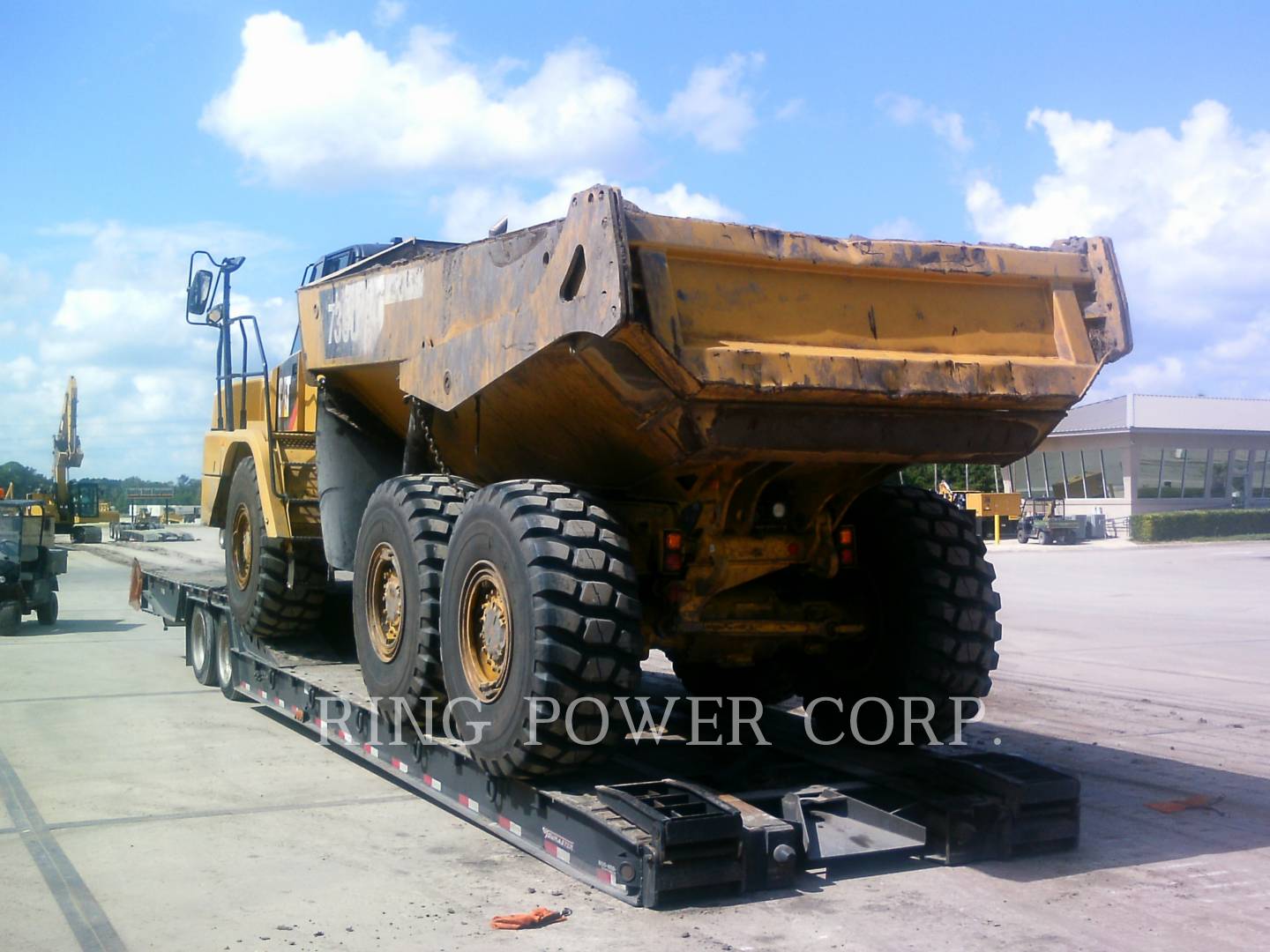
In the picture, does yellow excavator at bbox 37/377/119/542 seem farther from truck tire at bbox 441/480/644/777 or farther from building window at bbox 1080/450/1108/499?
truck tire at bbox 441/480/644/777

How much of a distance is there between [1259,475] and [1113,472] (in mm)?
7007

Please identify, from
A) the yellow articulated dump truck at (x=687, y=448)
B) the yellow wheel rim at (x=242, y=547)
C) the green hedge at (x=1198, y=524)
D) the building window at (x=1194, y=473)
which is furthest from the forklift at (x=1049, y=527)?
the yellow articulated dump truck at (x=687, y=448)

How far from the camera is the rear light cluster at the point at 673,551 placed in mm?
6336

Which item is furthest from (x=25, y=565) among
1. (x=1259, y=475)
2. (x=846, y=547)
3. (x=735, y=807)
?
(x=1259, y=475)

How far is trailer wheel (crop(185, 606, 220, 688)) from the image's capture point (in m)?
11.7

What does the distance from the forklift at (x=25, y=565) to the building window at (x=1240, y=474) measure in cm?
4439

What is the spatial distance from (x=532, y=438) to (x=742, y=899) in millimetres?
2590

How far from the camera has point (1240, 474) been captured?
50906mm

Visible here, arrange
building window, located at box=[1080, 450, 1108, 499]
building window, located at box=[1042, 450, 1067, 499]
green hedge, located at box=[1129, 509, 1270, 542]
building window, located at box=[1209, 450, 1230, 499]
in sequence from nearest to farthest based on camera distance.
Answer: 1. green hedge, located at box=[1129, 509, 1270, 542]
2. building window, located at box=[1080, 450, 1108, 499]
3. building window, located at box=[1209, 450, 1230, 499]
4. building window, located at box=[1042, 450, 1067, 499]

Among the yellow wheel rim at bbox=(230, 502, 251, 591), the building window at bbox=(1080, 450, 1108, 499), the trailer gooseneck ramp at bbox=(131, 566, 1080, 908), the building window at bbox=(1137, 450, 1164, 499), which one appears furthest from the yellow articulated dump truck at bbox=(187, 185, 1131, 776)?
the building window at bbox=(1080, 450, 1108, 499)

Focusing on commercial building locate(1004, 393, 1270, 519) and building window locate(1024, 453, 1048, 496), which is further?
building window locate(1024, 453, 1048, 496)

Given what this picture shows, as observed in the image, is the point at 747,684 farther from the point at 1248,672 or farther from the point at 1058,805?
the point at 1248,672

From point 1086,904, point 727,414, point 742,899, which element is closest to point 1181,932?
point 1086,904

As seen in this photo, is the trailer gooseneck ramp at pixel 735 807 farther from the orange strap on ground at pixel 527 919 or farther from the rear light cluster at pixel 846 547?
the rear light cluster at pixel 846 547
